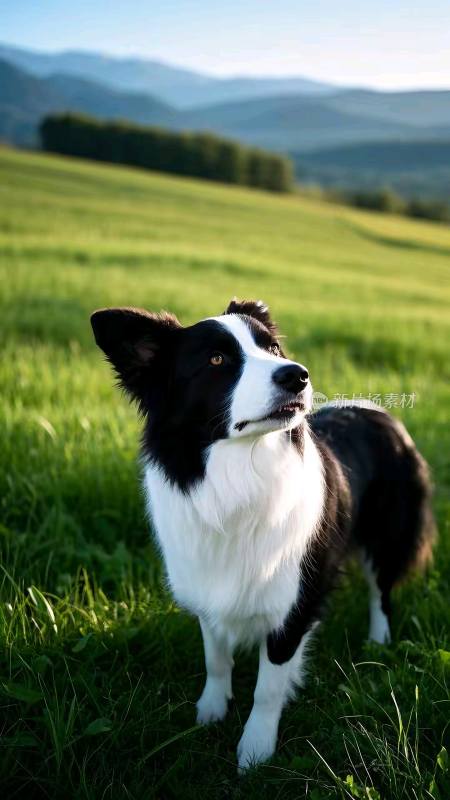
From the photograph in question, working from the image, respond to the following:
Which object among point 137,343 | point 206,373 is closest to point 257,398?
point 206,373

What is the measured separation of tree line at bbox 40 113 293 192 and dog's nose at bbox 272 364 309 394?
39.8 m

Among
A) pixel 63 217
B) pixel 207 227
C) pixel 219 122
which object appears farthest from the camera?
pixel 219 122

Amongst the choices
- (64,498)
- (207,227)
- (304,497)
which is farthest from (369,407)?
(207,227)

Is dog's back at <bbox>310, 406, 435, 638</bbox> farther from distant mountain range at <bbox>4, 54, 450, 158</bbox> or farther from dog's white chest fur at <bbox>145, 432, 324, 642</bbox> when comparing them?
distant mountain range at <bbox>4, 54, 450, 158</bbox>

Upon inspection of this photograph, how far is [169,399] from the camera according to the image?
217cm

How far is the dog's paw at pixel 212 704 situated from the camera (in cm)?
249

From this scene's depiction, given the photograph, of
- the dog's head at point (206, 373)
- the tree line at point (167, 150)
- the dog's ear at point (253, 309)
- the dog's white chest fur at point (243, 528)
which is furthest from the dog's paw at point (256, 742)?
the tree line at point (167, 150)

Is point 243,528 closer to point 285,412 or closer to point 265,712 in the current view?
point 285,412

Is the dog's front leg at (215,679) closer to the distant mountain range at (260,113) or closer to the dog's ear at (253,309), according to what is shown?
the dog's ear at (253,309)

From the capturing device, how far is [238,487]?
2107mm

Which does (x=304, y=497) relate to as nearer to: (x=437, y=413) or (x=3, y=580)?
(x=3, y=580)

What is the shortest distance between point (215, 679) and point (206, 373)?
1.37 m

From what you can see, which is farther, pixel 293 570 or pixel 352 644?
pixel 352 644

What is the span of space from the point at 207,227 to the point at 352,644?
71.5 ft
